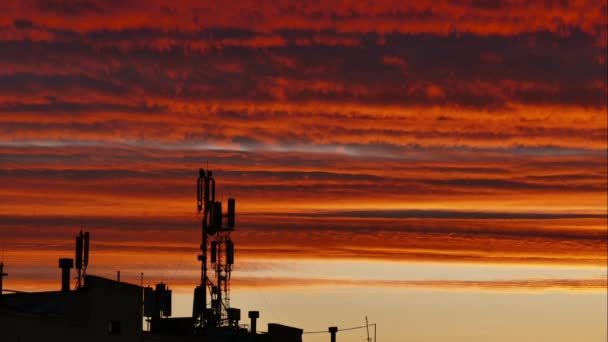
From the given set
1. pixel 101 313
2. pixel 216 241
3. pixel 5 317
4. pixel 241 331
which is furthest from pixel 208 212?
pixel 5 317

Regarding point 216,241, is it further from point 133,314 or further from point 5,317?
point 5,317

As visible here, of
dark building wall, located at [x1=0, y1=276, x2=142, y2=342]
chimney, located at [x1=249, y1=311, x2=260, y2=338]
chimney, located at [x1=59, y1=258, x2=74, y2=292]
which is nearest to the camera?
dark building wall, located at [x1=0, y1=276, x2=142, y2=342]

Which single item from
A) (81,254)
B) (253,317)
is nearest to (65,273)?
(81,254)

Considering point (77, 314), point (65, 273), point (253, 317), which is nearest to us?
point (77, 314)

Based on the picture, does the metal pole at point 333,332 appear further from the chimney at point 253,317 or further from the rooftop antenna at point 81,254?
the rooftop antenna at point 81,254

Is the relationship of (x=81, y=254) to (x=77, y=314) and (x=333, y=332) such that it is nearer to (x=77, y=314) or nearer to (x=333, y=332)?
(x=77, y=314)

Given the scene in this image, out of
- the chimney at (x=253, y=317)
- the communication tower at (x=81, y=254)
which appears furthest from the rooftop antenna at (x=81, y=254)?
the chimney at (x=253, y=317)

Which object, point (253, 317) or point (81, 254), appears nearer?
point (81, 254)

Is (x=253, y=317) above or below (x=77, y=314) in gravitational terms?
above

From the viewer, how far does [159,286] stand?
110 metres

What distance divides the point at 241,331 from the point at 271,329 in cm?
572

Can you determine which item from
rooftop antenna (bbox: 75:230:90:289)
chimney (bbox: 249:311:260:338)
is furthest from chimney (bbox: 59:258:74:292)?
chimney (bbox: 249:311:260:338)

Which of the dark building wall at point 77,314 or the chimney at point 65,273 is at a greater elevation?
the chimney at point 65,273

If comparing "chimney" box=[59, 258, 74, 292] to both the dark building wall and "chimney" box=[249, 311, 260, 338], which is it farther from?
"chimney" box=[249, 311, 260, 338]
